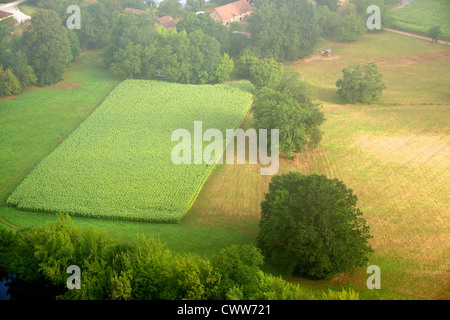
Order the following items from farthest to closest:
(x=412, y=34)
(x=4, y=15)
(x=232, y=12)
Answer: (x=232, y=12) < (x=412, y=34) < (x=4, y=15)

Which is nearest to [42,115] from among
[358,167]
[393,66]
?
[358,167]

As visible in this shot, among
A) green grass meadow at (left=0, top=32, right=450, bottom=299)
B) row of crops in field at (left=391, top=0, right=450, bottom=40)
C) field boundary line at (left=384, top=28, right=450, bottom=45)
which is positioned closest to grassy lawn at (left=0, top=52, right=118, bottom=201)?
green grass meadow at (left=0, top=32, right=450, bottom=299)

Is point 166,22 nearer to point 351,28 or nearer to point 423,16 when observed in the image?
point 351,28

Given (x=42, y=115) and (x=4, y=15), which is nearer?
(x=42, y=115)

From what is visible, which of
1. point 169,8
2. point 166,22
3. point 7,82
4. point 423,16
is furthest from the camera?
point 169,8

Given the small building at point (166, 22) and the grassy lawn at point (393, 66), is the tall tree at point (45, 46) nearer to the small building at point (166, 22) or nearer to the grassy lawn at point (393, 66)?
the small building at point (166, 22)

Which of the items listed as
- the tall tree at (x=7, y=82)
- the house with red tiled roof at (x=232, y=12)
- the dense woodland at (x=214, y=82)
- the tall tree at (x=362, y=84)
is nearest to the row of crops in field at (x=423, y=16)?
the dense woodland at (x=214, y=82)

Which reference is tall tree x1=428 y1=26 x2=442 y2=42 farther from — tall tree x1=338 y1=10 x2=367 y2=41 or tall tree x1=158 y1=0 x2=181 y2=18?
tall tree x1=158 y1=0 x2=181 y2=18
